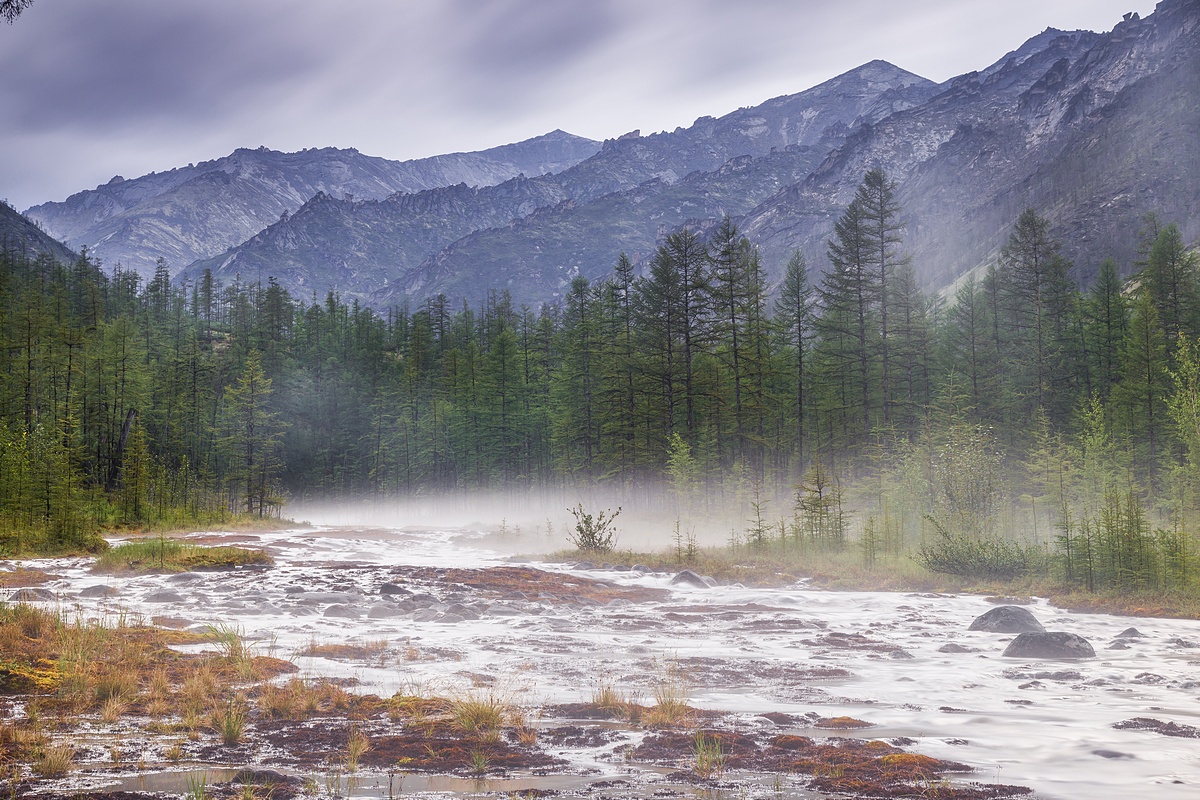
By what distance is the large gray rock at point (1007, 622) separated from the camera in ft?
42.8

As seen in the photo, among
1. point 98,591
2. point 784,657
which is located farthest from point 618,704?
point 98,591

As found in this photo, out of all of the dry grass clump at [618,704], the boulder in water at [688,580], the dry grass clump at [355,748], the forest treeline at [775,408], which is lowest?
the boulder in water at [688,580]

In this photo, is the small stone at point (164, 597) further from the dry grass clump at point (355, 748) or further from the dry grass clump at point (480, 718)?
the dry grass clump at point (355, 748)

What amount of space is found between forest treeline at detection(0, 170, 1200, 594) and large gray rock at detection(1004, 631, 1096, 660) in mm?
5837

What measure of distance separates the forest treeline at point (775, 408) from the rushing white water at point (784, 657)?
599 centimetres

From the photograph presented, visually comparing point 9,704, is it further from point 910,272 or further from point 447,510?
point 447,510

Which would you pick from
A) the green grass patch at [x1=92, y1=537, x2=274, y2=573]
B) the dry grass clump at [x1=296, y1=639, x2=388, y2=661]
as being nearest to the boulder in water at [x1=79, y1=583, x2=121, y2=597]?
the green grass patch at [x1=92, y1=537, x2=274, y2=573]

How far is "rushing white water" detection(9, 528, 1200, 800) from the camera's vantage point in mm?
6953

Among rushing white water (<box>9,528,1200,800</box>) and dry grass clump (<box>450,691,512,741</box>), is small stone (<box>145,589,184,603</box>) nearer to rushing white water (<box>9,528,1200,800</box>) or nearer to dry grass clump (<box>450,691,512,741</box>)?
rushing white water (<box>9,528,1200,800</box>)

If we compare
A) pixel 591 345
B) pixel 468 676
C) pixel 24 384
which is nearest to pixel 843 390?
pixel 591 345

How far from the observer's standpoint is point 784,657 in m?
11.4

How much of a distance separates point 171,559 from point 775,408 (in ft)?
134

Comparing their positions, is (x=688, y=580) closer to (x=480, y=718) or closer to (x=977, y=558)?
(x=977, y=558)

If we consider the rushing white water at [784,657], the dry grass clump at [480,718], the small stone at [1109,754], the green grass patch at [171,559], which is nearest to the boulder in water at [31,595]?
the rushing white water at [784,657]
